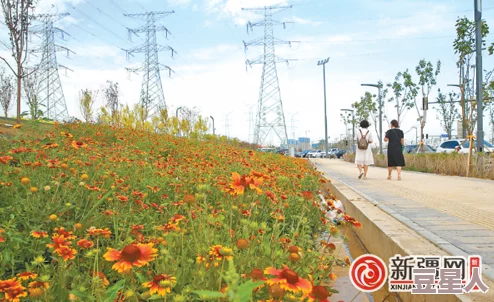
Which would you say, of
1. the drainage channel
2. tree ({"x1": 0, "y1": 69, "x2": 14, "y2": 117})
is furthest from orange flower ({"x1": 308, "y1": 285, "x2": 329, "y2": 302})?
tree ({"x1": 0, "y1": 69, "x2": 14, "y2": 117})

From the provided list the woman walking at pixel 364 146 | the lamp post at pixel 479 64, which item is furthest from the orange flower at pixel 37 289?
the lamp post at pixel 479 64

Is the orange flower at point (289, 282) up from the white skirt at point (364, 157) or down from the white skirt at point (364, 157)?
down

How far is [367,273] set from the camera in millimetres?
2035

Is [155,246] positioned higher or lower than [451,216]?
higher

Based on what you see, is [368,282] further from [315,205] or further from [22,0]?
[22,0]

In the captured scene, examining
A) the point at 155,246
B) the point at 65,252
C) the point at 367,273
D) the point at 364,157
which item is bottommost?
the point at 367,273

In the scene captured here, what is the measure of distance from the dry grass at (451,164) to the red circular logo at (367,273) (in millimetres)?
10171

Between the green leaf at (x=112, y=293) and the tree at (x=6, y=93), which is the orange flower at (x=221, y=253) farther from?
the tree at (x=6, y=93)

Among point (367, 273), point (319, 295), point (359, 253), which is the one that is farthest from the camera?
point (359, 253)

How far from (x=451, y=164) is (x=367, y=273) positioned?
1225 cm

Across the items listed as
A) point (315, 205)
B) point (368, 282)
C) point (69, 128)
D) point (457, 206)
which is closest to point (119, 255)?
point (368, 282)

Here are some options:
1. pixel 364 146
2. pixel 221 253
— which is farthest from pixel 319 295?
pixel 364 146

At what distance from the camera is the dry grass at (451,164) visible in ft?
35.8

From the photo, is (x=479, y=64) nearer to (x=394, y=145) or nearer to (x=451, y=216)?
(x=394, y=145)
